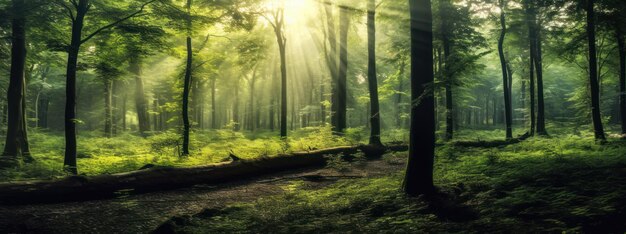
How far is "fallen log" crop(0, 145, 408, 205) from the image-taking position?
8617mm

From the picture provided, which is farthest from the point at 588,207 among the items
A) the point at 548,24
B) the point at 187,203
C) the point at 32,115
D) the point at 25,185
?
the point at 32,115

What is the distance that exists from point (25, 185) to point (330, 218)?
788cm

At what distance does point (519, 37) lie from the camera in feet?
86.3

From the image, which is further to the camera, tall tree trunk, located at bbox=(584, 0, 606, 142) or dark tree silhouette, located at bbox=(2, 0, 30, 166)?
dark tree silhouette, located at bbox=(2, 0, 30, 166)

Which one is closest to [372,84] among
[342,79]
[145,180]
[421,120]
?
[342,79]

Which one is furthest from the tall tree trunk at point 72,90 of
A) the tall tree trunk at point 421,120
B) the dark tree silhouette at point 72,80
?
the tall tree trunk at point 421,120

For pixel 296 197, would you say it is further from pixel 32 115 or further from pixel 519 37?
pixel 32 115

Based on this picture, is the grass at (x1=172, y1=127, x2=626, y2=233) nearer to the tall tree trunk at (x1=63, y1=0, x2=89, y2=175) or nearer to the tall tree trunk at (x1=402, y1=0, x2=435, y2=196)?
the tall tree trunk at (x1=402, y1=0, x2=435, y2=196)

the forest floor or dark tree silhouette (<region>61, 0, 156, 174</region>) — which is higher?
dark tree silhouette (<region>61, 0, 156, 174</region>)

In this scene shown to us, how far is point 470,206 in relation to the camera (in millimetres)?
6457

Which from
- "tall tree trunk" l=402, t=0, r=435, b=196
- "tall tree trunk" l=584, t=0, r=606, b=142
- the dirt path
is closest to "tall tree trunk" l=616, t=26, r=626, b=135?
"tall tree trunk" l=584, t=0, r=606, b=142

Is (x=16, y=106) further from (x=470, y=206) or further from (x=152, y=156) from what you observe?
(x=470, y=206)

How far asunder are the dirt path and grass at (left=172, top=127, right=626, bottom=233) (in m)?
1.05

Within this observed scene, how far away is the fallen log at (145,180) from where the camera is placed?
8.62 metres
